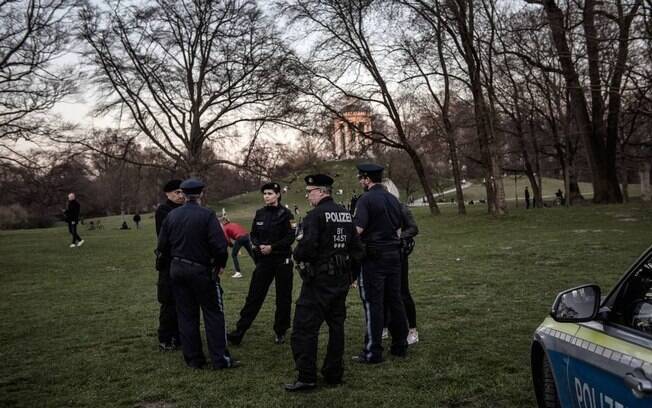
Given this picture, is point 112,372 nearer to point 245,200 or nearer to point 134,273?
point 134,273

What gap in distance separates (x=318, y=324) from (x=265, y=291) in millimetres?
2086

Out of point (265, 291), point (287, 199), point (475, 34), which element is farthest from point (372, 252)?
point (287, 199)

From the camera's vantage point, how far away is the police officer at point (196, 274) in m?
6.62

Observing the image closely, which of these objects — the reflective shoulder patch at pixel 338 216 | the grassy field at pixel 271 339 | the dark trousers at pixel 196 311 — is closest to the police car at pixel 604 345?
the grassy field at pixel 271 339

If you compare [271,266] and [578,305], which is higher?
[578,305]

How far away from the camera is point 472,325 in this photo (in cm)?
807

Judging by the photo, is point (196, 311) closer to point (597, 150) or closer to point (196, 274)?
point (196, 274)

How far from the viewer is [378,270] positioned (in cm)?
664

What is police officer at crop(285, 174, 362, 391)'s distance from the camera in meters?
5.79

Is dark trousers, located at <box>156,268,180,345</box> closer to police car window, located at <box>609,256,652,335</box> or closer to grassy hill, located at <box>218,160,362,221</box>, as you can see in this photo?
police car window, located at <box>609,256,652,335</box>

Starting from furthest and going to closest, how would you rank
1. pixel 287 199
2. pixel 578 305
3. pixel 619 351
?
pixel 287 199
pixel 578 305
pixel 619 351

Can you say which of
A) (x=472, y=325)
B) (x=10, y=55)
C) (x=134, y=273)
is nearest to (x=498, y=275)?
(x=472, y=325)

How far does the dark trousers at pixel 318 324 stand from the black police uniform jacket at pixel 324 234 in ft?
0.73

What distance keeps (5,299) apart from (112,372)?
7.30 metres
